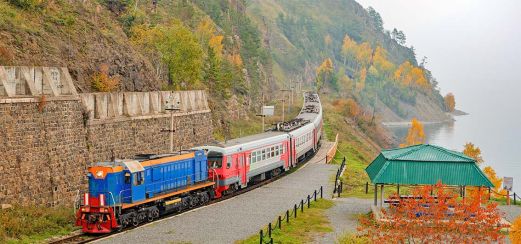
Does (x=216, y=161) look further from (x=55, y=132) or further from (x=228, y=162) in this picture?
(x=55, y=132)

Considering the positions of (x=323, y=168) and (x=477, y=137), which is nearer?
(x=323, y=168)

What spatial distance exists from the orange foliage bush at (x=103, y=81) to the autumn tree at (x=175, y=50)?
1908 centimetres

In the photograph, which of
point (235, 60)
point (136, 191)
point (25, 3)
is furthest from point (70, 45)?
point (235, 60)

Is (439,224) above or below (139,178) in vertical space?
below

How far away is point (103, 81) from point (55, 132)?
11920mm

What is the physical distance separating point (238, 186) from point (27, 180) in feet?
49.1

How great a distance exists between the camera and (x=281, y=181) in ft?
151

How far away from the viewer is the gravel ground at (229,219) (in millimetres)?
26531

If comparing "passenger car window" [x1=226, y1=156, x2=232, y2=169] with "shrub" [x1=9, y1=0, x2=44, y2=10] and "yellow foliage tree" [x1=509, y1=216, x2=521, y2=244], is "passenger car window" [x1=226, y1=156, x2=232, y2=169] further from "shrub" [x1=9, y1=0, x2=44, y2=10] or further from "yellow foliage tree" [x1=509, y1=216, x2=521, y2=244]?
"yellow foliage tree" [x1=509, y1=216, x2=521, y2=244]

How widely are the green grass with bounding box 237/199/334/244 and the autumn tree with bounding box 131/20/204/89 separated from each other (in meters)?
32.4

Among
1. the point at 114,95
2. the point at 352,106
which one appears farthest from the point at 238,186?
the point at 352,106

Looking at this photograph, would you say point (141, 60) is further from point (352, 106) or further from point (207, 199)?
point (352, 106)

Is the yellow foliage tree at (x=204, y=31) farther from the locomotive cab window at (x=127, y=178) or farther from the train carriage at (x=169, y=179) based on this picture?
the locomotive cab window at (x=127, y=178)

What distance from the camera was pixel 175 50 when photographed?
64.1 meters
